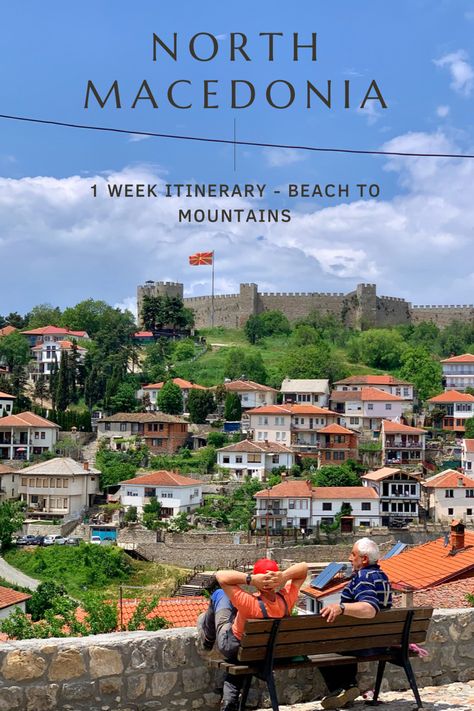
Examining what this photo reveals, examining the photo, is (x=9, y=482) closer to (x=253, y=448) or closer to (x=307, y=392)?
(x=253, y=448)

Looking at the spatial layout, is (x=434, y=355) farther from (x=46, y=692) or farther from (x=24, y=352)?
(x=46, y=692)

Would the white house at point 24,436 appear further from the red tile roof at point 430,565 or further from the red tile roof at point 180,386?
the red tile roof at point 430,565

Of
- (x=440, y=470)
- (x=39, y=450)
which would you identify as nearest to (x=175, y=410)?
(x=39, y=450)

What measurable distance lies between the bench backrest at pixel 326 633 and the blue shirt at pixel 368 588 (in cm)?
9

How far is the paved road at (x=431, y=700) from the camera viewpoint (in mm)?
5418

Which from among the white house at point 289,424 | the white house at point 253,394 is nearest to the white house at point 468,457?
the white house at point 289,424

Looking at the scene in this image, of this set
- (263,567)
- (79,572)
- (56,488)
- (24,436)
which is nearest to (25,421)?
(24,436)

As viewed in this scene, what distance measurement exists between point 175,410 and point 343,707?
50.1 metres

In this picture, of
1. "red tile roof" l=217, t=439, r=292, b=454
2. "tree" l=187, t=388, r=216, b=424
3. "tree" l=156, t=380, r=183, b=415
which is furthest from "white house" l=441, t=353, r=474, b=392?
"red tile roof" l=217, t=439, r=292, b=454

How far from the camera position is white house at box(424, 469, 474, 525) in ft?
133

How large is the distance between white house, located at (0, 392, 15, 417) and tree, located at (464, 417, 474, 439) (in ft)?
83.3

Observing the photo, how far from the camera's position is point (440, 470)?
153 feet

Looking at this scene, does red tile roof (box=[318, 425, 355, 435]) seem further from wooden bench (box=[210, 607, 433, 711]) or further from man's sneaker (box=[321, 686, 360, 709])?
man's sneaker (box=[321, 686, 360, 709])

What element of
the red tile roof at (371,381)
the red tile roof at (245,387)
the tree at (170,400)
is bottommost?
the tree at (170,400)
